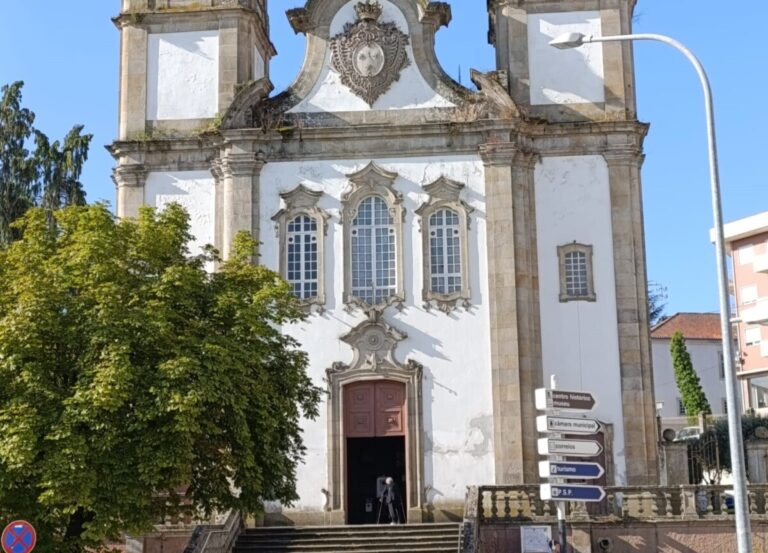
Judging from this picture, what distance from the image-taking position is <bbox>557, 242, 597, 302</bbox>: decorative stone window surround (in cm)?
2488

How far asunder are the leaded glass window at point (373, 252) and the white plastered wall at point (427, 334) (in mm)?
317

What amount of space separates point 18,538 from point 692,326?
4474cm

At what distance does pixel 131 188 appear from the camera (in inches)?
1032

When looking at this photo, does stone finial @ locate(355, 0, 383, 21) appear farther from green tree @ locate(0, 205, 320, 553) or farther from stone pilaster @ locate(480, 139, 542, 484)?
green tree @ locate(0, 205, 320, 553)

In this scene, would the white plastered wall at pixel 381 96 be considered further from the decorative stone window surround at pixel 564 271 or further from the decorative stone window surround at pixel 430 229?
the decorative stone window surround at pixel 564 271

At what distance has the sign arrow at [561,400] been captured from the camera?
1516cm

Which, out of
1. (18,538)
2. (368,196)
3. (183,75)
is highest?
(183,75)

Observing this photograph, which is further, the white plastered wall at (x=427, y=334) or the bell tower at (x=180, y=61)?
the bell tower at (x=180, y=61)

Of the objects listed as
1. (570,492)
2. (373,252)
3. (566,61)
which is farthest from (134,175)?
(570,492)

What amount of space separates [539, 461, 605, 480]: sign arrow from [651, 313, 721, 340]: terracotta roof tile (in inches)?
1515

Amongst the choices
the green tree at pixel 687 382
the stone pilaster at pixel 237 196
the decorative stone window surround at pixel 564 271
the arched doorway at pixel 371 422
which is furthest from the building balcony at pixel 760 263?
the stone pilaster at pixel 237 196

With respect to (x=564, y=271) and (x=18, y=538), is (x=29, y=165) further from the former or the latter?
(x=18, y=538)

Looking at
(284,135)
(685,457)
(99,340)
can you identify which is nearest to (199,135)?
(284,135)

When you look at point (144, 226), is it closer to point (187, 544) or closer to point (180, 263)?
point (180, 263)
